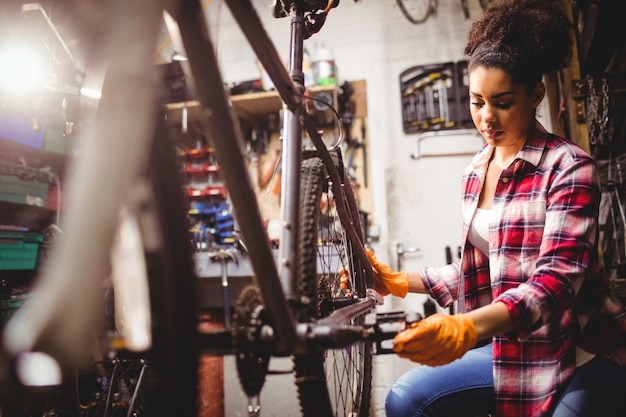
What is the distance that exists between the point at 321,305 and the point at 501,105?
0.70 m

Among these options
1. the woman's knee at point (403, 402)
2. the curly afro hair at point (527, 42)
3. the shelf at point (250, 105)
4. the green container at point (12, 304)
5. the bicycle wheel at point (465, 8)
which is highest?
the bicycle wheel at point (465, 8)

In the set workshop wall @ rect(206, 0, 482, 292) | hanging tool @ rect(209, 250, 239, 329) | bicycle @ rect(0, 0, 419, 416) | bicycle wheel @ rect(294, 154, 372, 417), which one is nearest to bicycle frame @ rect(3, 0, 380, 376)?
bicycle @ rect(0, 0, 419, 416)

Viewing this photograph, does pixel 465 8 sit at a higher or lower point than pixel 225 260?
higher

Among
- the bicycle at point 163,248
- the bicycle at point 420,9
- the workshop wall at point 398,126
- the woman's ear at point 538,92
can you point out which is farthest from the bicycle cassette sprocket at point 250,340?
the bicycle at point 420,9

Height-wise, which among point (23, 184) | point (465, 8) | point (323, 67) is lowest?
point (23, 184)

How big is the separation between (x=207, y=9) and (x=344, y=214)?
2834 mm

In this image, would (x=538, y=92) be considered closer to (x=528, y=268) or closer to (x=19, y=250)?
(x=528, y=268)

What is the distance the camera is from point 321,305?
1.17 meters

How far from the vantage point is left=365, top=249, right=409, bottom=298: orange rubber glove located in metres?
1.39

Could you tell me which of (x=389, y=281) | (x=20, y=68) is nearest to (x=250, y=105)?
(x=20, y=68)

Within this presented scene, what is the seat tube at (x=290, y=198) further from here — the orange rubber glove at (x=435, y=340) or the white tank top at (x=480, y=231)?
the white tank top at (x=480, y=231)

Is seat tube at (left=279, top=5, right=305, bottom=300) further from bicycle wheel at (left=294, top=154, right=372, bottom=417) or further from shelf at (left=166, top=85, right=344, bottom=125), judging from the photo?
shelf at (left=166, top=85, right=344, bottom=125)

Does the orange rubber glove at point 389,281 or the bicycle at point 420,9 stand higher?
the bicycle at point 420,9

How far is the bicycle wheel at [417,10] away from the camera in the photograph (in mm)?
3129
